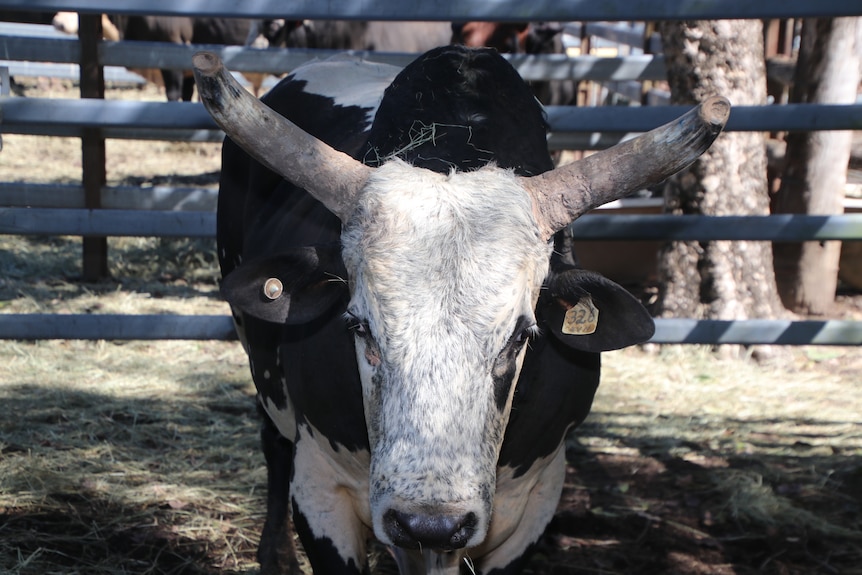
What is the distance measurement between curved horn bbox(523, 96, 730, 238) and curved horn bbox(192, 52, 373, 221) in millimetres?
470

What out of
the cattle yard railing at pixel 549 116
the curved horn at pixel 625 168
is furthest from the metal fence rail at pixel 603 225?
the curved horn at pixel 625 168

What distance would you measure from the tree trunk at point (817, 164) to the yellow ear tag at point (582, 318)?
403 centimetres

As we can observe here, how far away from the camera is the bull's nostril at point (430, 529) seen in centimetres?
209

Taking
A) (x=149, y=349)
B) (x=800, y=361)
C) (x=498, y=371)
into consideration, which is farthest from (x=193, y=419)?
(x=800, y=361)

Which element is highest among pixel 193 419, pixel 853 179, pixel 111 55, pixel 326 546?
pixel 111 55

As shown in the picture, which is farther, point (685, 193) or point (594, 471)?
point (685, 193)

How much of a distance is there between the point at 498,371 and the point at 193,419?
2951 millimetres

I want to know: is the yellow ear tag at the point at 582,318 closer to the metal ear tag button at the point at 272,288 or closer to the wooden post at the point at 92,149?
the metal ear tag button at the point at 272,288

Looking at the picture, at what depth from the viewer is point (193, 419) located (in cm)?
490

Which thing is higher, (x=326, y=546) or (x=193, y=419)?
(x=326, y=546)

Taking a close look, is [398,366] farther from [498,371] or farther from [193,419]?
[193,419]

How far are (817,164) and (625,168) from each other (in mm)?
4245

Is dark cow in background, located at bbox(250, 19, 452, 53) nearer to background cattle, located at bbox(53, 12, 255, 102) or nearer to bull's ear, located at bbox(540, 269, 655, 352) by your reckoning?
background cattle, located at bbox(53, 12, 255, 102)

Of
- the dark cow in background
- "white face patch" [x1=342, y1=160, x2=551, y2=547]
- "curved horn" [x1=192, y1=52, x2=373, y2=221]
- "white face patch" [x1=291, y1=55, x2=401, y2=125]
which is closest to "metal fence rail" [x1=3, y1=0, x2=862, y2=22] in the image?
"white face patch" [x1=291, y1=55, x2=401, y2=125]
